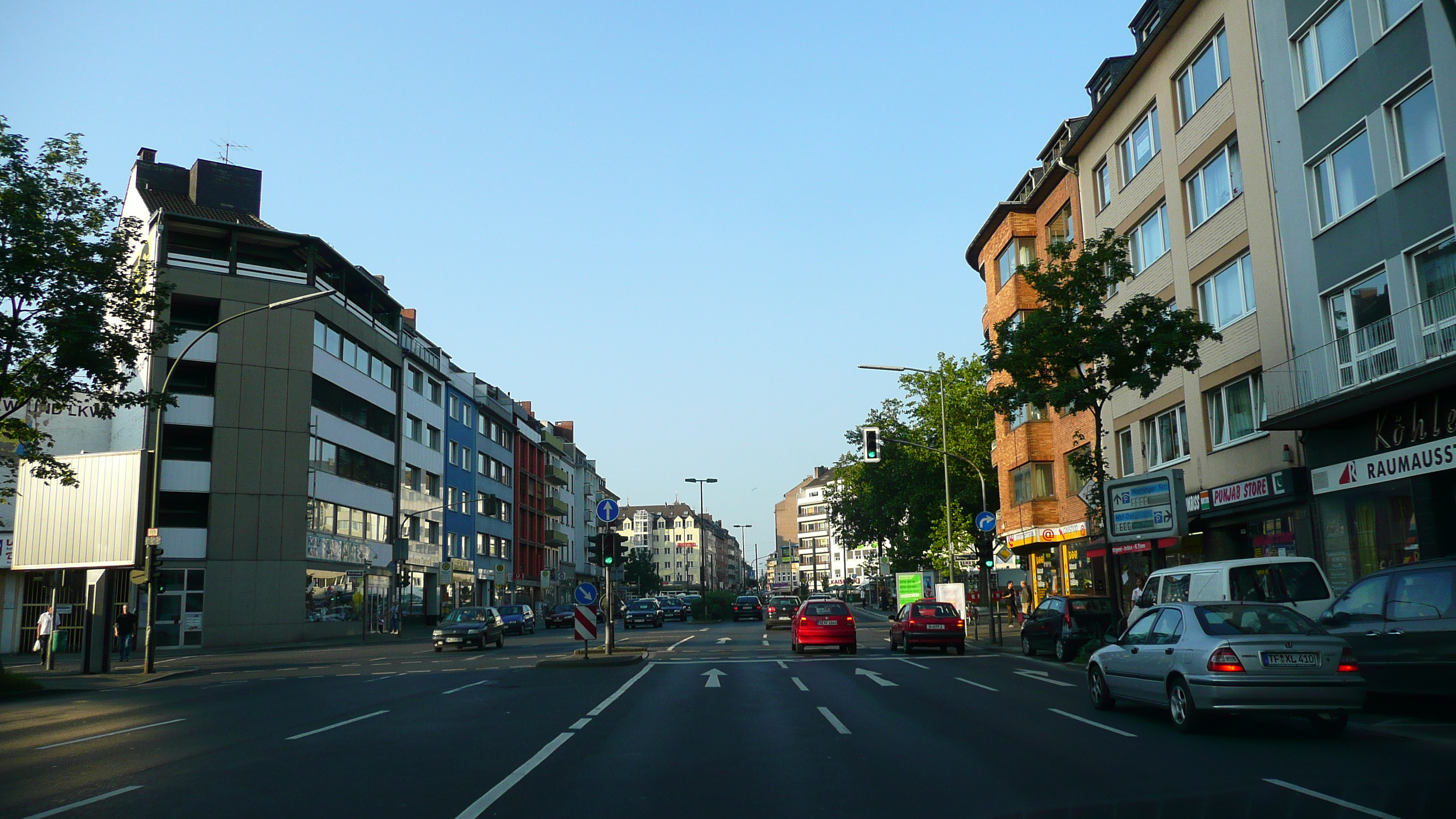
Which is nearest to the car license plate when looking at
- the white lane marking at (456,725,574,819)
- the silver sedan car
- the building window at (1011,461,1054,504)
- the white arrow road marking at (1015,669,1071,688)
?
the silver sedan car

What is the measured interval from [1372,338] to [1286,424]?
8.63 ft

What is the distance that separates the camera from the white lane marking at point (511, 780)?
7.52 meters

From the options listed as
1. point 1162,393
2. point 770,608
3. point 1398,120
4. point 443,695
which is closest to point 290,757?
point 443,695

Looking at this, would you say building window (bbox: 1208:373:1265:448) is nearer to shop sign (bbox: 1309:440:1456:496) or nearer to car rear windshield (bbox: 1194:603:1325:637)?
shop sign (bbox: 1309:440:1456:496)

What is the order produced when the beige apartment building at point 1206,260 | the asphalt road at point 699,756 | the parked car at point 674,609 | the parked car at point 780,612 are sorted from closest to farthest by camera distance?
the asphalt road at point 699,756 → the beige apartment building at point 1206,260 → the parked car at point 780,612 → the parked car at point 674,609

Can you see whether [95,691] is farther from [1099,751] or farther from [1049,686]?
[1099,751]

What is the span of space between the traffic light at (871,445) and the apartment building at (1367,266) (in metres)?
11.0

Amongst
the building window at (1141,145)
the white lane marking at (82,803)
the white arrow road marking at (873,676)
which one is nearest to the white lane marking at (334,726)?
the white lane marking at (82,803)

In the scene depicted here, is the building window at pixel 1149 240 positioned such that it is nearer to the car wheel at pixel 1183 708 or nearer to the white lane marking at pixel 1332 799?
the car wheel at pixel 1183 708

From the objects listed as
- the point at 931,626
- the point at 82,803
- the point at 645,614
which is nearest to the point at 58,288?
the point at 82,803

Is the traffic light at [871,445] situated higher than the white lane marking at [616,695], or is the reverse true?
the traffic light at [871,445]

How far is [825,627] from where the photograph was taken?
28078mm

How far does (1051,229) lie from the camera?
3966 centimetres

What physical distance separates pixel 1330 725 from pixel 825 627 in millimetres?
17235
